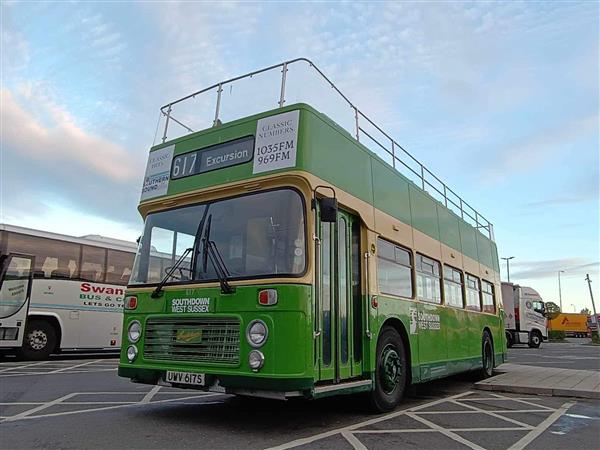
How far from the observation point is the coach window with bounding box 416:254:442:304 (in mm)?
8828

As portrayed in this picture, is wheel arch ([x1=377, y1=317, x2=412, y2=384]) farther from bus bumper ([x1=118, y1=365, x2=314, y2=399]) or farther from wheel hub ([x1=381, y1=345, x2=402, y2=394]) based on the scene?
bus bumper ([x1=118, y1=365, x2=314, y2=399])

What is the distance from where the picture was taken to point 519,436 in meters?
6.21

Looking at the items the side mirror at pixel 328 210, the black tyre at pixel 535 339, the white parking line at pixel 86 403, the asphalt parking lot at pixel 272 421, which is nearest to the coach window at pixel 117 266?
the asphalt parking lot at pixel 272 421

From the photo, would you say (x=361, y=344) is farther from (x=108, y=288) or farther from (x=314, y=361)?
(x=108, y=288)

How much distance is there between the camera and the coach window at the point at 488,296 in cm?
1279

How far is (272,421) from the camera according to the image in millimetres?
6426

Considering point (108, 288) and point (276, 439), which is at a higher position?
point (108, 288)

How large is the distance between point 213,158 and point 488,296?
9261mm

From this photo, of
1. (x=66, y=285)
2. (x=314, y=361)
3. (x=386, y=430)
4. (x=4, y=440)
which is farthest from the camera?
(x=66, y=285)

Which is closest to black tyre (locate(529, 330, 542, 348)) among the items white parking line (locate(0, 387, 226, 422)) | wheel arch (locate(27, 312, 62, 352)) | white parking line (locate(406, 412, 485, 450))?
wheel arch (locate(27, 312, 62, 352))

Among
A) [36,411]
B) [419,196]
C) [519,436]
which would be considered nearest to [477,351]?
[419,196]

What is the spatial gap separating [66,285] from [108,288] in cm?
147

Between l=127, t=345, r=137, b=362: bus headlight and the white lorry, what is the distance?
1005 inches

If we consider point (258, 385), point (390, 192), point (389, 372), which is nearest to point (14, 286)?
point (390, 192)
